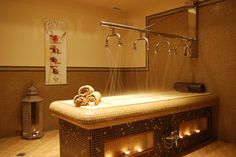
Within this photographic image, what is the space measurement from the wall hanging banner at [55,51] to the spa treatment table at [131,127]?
4.34 ft

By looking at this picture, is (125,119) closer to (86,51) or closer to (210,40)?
(210,40)

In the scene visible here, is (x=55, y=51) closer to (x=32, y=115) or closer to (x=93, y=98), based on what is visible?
(x=32, y=115)

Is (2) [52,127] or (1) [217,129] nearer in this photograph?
(1) [217,129]

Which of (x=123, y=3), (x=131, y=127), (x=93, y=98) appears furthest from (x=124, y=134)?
(x=123, y=3)

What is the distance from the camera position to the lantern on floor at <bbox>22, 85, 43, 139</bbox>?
3086 millimetres

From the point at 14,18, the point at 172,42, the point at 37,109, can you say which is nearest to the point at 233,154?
the point at 172,42

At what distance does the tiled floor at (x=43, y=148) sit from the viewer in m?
2.52

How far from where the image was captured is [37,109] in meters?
3.19

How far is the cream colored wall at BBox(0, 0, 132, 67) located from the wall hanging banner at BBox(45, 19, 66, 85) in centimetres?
8

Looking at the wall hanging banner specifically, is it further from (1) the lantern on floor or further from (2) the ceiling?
(2) the ceiling

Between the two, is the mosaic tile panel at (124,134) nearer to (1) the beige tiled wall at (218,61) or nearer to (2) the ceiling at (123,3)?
(1) the beige tiled wall at (218,61)

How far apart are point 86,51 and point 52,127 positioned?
144 centimetres

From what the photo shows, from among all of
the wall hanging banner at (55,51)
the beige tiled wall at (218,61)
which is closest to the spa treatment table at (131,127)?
the beige tiled wall at (218,61)

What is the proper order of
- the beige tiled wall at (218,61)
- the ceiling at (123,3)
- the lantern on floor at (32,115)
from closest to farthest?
the beige tiled wall at (218,61) < the lantern on floor at (32,115) < the ceiling at (123,3)
